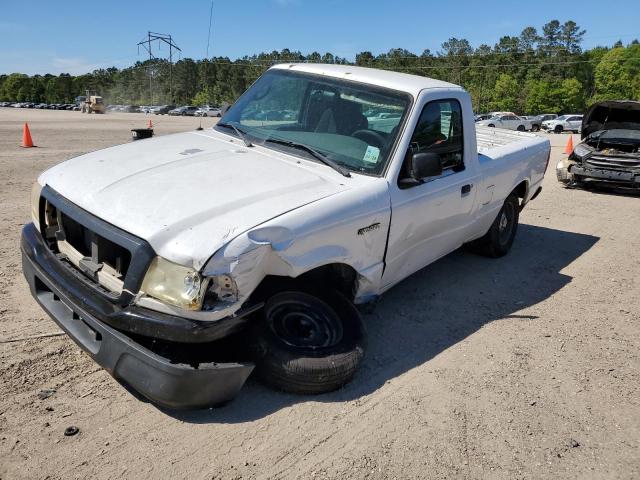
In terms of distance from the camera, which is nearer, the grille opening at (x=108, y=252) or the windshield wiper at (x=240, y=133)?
the grille opening at (x=108, y=252)

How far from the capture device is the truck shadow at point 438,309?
3223 mm

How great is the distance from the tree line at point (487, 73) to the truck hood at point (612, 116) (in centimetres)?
4929

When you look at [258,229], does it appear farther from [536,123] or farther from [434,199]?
[536,123]

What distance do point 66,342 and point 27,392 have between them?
0.59 m

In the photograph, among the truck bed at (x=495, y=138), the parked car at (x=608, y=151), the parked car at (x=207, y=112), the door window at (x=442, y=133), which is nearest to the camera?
the door window at (x=442, y=133)

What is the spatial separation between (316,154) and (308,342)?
1333 millimetres

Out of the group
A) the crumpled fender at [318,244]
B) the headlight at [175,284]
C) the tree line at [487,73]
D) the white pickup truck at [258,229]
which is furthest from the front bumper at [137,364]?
the tree line at [487,73]

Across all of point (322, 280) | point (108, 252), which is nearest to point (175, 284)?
point (108, 252)

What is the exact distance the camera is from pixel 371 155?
150 inches

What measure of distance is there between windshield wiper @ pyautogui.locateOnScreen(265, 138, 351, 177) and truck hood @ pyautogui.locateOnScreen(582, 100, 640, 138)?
30.8 ft

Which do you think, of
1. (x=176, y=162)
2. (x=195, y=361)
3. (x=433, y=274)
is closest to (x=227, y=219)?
(x=195, y=361)

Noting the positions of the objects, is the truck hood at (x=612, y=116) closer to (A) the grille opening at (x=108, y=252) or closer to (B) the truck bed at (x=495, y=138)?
(B) the truck bed at (x=495, y=138)

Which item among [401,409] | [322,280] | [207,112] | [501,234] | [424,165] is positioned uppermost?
[424,165]

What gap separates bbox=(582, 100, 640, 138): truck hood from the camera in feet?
35.8
